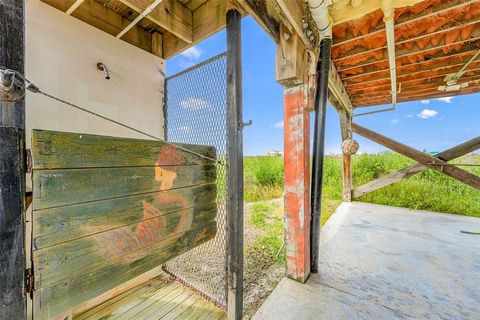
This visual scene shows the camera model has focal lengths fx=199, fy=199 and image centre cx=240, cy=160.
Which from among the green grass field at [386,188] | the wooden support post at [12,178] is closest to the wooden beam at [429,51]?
the green grass field at [386,188]

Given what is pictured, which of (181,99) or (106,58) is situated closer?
(106,58)

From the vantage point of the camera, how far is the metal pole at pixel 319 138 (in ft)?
6.07

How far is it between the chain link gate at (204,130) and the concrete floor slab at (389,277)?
1.71 feet

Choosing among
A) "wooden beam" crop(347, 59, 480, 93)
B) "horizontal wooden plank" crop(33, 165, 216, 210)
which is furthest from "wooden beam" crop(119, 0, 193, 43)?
"wooden beam" crop(347, 59, 480, 93)

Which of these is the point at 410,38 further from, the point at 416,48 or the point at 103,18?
the point at 103,18

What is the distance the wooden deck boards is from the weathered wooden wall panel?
0.67 meters

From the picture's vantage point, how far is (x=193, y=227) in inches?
56.1

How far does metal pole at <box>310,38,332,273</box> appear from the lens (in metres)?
1.85

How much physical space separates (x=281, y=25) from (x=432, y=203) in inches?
199

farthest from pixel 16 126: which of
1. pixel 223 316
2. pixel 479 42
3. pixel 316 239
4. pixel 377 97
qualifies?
pixel 377 97

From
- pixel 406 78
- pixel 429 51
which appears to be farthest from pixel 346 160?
pixel 429 51

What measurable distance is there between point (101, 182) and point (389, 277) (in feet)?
8.59

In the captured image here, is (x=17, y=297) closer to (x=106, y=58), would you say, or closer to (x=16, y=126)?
(x=16, y=126)

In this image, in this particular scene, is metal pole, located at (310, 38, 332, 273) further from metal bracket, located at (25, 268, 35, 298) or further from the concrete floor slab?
metal bracket, located at (25, 268, 35, 298)
